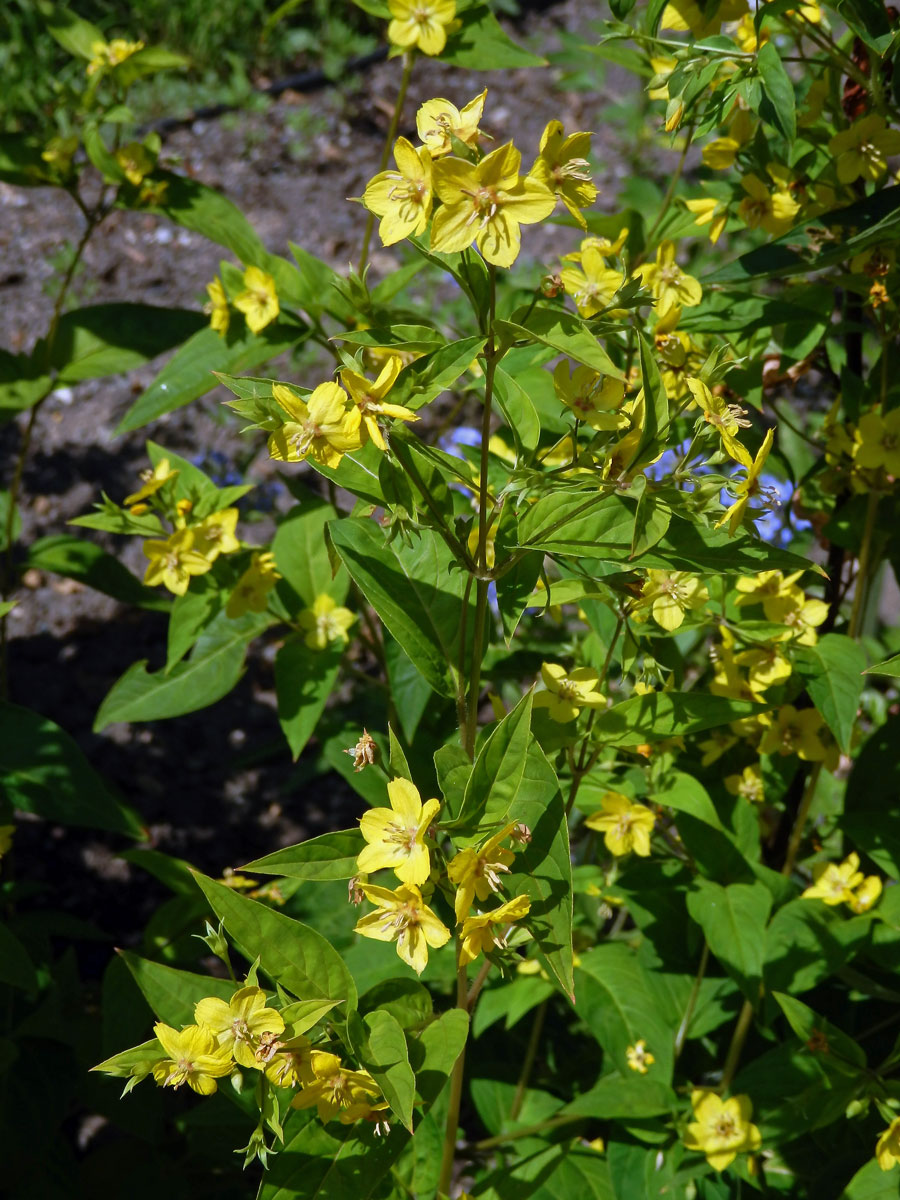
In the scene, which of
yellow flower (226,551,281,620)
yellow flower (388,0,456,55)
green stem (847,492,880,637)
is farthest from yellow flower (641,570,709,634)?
yellow flower (388,0,456,55)

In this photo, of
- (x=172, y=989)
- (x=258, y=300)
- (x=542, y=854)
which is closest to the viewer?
(x=542, y=854)

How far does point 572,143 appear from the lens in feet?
4.08

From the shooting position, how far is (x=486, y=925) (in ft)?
4.18

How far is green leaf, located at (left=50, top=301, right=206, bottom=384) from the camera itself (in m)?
2.59

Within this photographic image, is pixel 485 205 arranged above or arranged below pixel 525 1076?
above

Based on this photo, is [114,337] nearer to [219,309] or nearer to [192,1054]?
[219,309]

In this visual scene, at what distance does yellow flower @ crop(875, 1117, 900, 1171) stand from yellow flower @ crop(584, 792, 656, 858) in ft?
1.78

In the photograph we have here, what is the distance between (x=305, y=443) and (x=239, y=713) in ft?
9.10

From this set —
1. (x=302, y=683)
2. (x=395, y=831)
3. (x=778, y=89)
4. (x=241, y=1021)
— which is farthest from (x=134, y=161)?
(x=241, y=1021)

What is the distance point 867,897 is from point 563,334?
124 cm

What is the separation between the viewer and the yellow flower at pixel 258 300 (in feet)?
7.02

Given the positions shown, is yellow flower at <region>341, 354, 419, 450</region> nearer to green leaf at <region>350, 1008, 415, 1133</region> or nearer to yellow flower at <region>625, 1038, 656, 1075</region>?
green leaf at <region>350, 1008, 415, 1133</region>

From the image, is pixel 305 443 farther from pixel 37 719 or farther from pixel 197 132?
pixel 197 132

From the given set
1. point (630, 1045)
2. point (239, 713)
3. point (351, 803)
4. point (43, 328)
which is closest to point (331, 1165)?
point (630, 1045)
